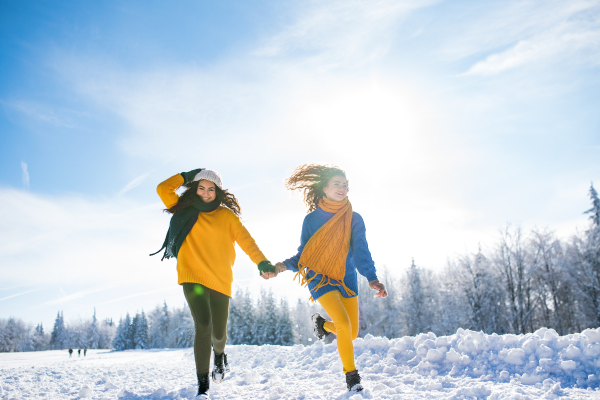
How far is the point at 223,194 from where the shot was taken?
4539mm

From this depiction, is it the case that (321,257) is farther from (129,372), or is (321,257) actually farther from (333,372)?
(129,372)

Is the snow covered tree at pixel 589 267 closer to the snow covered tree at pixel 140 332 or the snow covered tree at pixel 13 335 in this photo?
the snow covered tree at pixel 140 332

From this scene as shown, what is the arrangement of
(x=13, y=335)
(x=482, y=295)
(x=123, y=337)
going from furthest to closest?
(x=13, y=335)
(x=123, y=337)
(x=482, y=295)

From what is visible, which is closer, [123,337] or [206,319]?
[206,319]

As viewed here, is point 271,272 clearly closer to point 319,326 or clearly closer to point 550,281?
point 319,326

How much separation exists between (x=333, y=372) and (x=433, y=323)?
37.9m

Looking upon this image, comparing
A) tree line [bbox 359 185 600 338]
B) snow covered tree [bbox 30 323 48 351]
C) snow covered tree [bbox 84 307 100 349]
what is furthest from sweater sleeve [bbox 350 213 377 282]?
snow covered tree [bbox 30 323 48 351]

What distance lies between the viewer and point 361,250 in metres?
4.18

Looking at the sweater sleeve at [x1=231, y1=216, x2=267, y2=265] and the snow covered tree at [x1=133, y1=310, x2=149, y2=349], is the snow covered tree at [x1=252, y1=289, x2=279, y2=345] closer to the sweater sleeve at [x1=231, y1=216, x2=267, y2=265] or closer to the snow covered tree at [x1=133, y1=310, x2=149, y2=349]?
the snow covered tree at [x1=133, y1=310, x2=149, y2=349]

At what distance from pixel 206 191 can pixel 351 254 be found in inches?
76.7

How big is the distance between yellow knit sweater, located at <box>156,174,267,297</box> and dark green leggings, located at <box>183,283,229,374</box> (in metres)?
0.08

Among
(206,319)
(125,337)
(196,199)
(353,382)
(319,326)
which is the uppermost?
(196,199)

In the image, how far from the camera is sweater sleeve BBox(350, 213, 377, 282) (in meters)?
3.99

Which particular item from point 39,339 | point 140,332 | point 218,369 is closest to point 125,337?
point 140,332
